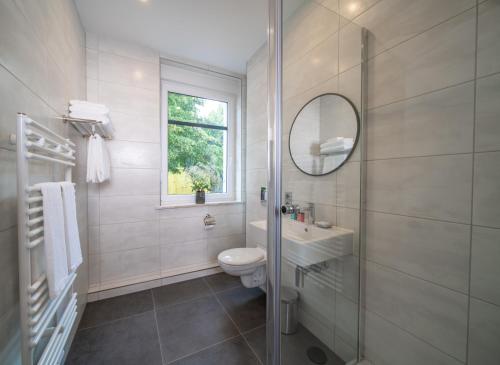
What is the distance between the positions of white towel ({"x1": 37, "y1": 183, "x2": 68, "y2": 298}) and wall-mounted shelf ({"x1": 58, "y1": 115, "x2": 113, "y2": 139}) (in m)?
0.74

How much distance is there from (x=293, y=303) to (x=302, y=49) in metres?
1.34

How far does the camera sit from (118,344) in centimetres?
133

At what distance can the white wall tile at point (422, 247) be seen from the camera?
726mm

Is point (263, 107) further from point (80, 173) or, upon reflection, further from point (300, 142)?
point (80, 173)

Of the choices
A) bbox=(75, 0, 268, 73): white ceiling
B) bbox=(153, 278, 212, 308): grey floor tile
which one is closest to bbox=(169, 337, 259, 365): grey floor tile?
bbox=(153, 278, 212, 308): grey floor tile

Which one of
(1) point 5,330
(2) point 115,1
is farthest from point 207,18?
(1) point 5,330

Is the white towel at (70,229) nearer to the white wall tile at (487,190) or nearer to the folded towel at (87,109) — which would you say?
the folded towel at (87,109)

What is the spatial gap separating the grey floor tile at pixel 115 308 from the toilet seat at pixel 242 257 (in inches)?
31.8

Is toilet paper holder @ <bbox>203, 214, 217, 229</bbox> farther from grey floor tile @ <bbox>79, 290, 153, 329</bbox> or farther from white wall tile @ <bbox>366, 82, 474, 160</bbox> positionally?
white wall tile @ <bbox>366, 82, 474, 160</bbox>

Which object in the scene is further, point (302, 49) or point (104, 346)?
point (104, 346)

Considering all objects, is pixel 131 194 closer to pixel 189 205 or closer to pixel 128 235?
pixel 128 235

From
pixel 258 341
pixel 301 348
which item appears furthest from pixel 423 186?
pixel 258 341

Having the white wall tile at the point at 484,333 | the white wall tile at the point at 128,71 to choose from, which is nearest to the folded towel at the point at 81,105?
the white wall tile at the point at 128,71

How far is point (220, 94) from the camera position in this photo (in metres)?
2.53
